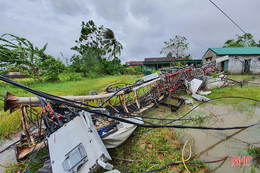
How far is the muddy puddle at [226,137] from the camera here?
91.6 inches

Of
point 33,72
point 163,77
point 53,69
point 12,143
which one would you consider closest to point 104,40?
point 53,69

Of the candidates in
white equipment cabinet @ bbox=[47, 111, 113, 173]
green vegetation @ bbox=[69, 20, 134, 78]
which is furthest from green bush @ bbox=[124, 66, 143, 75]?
white equipment cabinet @ bbox=[47, 111, 113, 173]

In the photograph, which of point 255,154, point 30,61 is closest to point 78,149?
point 255,154

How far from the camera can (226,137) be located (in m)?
2.90

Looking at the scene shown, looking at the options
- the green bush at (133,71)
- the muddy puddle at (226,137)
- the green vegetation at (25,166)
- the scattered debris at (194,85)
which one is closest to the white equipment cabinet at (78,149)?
the green vegetation at (25,166)

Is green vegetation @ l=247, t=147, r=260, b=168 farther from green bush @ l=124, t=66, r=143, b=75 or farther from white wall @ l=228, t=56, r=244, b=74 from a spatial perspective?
green bush @ l=124, t=66, r=143, b=75

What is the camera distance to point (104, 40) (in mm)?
23141

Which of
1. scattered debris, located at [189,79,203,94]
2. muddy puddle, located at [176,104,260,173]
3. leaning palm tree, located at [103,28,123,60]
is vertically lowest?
muddy puddle, located at [176,104,260,173]

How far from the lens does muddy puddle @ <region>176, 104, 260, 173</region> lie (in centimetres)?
233

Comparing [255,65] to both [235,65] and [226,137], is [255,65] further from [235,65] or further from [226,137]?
[226,137]

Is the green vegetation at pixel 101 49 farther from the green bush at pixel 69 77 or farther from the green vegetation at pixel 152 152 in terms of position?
the green vegetation at pixel 152 152

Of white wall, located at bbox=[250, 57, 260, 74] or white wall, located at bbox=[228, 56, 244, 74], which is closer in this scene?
white wall, located at bbox=[250, 57, 260, 74]

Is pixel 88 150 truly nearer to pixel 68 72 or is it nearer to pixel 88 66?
pixel 68 72

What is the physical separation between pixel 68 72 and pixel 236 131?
1930 cm
